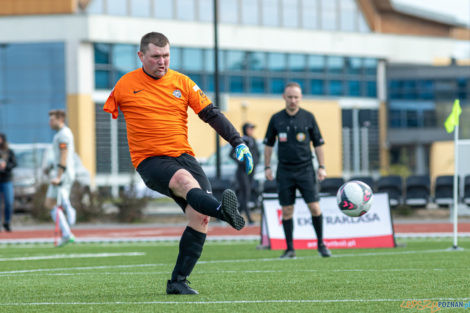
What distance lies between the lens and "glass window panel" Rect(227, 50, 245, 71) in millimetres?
52156

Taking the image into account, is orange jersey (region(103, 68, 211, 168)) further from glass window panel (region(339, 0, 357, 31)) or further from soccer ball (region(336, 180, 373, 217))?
glass window panel (region(339, 0, 357, 31))

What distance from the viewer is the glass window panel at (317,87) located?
5603 cm

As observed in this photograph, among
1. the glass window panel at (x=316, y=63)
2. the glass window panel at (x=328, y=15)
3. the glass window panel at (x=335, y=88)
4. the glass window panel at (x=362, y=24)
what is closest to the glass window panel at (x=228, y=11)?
the glass window panel at (x=316, y=63)

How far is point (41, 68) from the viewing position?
154 ft

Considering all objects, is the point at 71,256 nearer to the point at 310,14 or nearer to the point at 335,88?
Result: the point at 310,14

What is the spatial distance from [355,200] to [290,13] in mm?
46003

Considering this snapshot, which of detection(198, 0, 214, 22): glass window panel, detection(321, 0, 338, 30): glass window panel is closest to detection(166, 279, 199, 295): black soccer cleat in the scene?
detection(198, 0, 214, 22): glass window panel

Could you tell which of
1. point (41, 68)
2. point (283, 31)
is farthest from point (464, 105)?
point (41, 68)

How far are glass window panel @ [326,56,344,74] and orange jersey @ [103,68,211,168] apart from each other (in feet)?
163

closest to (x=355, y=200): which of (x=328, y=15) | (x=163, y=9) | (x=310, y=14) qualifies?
(x=163, y=9)

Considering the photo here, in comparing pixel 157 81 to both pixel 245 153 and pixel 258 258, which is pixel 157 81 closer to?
pixel 245 153

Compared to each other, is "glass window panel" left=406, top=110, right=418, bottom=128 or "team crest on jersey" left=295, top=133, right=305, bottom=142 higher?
"glass window panel" left=406, top=110, right=418, bottom=128

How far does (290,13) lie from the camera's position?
5506 centimetres

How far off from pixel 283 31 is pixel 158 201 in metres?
31.6
